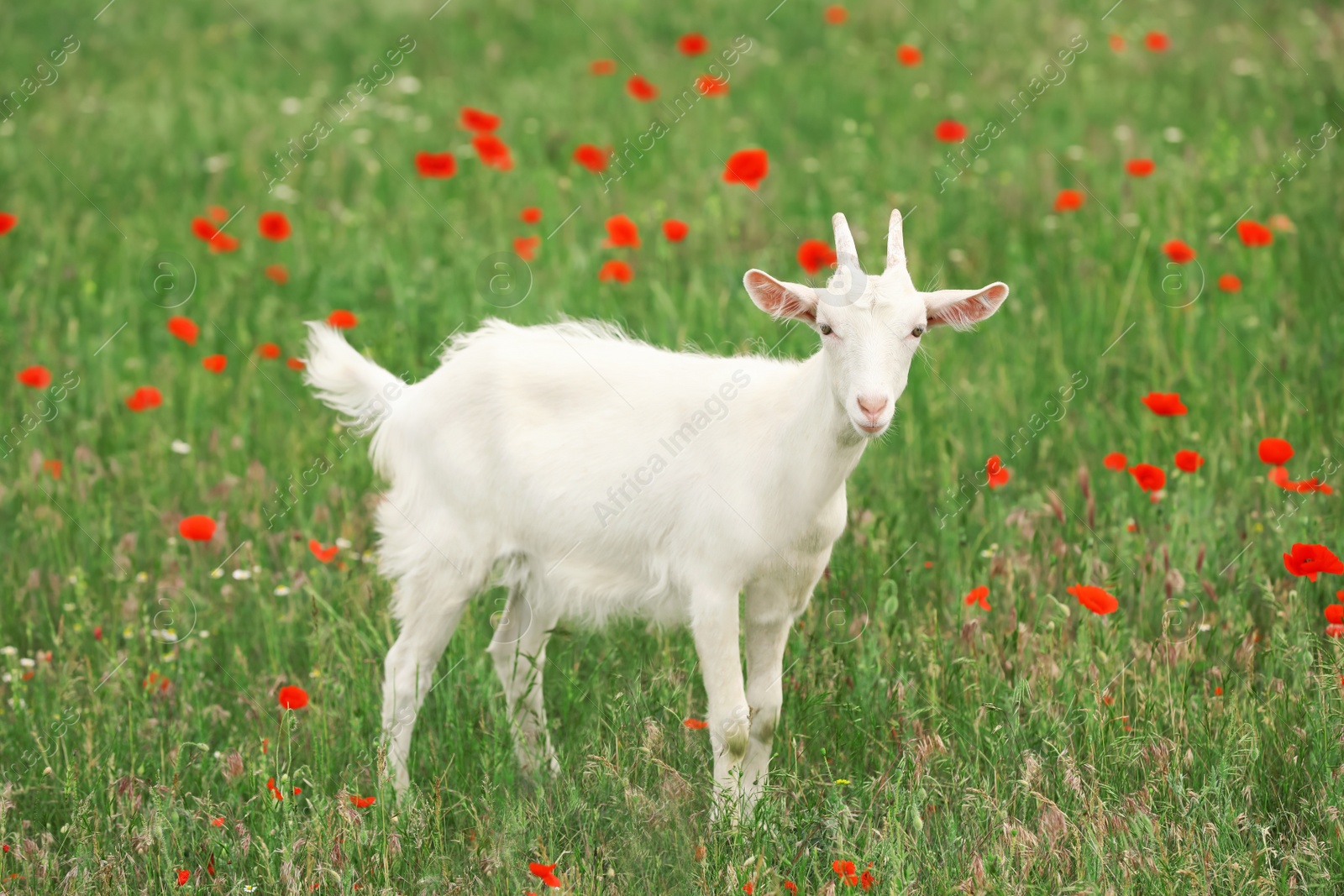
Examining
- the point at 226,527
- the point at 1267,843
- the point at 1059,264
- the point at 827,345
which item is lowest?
the point at 1059,264

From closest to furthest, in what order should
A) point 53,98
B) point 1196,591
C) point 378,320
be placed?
point 1196,591, point 378,320, point 53,98

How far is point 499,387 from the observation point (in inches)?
156

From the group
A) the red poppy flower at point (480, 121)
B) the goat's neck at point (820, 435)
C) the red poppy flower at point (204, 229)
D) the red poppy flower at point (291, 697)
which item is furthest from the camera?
the red poppy flower at point (480, 121)

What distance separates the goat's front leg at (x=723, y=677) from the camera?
3520 millimetres

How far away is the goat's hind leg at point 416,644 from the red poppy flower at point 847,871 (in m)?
1.42

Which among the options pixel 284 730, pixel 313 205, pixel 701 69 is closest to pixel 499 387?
pixel 284 730

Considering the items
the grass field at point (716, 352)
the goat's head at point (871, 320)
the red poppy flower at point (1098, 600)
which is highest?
the goat's head at point (871, 320)

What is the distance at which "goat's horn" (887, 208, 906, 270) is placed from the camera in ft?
10.3

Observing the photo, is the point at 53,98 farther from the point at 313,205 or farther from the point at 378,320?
the point at 378,320

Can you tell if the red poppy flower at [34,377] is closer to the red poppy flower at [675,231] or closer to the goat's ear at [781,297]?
the red poppy flower at [675,231]

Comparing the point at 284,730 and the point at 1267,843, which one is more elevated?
the point at 284,730

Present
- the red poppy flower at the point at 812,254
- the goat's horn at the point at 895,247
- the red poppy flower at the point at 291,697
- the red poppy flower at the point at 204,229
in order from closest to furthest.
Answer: the goat's horn at the point at 895,247 → the red poppy flower at the point at 291,697 → the red poppy flower at the point at 812,254 → the red poppy flower at the point at 204,229

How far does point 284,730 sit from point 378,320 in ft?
10.4

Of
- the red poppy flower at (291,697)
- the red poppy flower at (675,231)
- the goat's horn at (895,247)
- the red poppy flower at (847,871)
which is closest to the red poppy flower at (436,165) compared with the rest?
the red poppy flower at (675,231)
